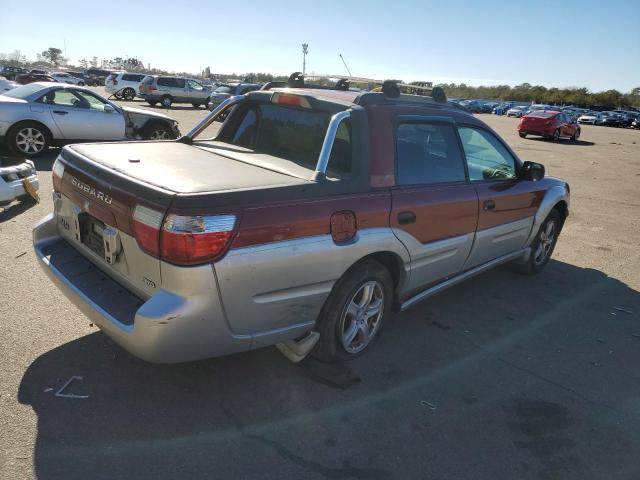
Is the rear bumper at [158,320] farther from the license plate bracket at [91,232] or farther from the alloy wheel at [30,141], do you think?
the alloy wheel at [30,141]

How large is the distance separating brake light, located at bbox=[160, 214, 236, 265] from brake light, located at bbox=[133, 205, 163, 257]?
Result: 0.05 meters

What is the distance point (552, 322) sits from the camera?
14.7ft

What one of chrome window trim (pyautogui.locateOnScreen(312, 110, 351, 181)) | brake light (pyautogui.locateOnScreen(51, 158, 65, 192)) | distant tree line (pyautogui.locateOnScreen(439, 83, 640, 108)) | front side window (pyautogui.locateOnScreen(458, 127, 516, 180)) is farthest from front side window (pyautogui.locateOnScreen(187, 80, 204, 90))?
distant tree line (pyautogui.locateOnScreen(439, 83, 640, 108))

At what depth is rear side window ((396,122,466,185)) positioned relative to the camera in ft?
11.7

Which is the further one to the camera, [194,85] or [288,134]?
[194,85]

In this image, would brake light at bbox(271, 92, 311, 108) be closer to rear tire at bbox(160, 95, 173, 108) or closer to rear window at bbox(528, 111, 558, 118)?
rear window at bbox(528, 111, 558, 118)

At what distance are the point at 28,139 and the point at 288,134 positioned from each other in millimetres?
8155

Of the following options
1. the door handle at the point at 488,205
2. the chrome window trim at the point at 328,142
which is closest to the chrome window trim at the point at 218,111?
the chrome window trim at the point at 328,142

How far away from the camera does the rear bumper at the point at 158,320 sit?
249cm

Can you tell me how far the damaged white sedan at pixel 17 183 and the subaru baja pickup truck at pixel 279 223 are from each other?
3.23 metres

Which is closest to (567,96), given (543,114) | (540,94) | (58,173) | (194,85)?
(540,94)

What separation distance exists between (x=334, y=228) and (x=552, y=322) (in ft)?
8.72

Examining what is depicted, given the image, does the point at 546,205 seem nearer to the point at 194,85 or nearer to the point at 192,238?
the point at 192,238

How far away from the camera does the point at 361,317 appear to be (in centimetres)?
347
